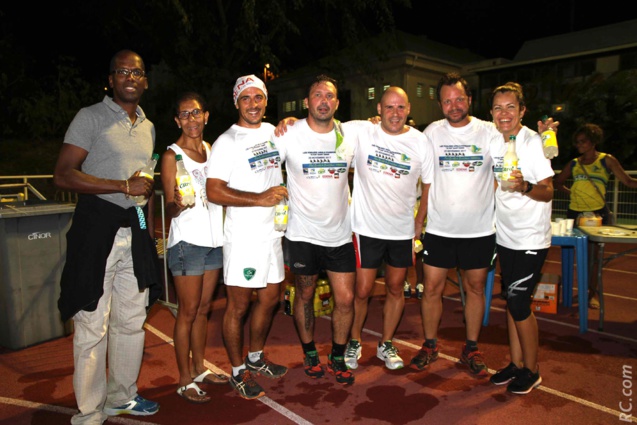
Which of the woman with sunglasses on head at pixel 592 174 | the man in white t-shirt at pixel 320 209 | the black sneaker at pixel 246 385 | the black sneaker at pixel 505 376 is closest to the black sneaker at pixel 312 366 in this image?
the man in white t-shirt at pixel 320 209

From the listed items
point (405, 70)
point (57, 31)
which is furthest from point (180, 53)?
point (405, 70)

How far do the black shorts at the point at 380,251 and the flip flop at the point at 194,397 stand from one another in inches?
66.0

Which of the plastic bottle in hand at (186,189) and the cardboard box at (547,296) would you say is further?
the cardboard box at (547,296)

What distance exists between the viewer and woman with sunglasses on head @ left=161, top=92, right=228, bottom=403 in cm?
329

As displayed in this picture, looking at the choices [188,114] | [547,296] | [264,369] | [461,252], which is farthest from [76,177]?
[547,296]

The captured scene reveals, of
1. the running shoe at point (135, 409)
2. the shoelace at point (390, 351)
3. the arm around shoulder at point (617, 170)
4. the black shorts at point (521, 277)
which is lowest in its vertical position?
the running shoe at point (135, 409)

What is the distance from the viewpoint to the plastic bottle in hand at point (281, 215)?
11.0 ft

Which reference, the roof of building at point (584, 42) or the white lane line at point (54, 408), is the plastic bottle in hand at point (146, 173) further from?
the roof of building at point (584, 42)

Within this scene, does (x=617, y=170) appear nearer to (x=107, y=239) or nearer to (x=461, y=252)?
(x=461, y=252)

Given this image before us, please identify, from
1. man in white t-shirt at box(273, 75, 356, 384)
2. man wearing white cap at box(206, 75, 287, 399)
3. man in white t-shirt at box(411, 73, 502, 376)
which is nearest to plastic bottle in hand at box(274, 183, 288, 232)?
man wearing white cap at box(206, 75, 287, 399)

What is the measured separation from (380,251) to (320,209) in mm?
737

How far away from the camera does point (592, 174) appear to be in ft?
19.7

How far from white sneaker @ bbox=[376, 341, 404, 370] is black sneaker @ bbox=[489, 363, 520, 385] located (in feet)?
2.57

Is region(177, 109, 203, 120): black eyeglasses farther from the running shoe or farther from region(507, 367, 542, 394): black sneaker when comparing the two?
region(507, 367, 542, 394): black sneaker
